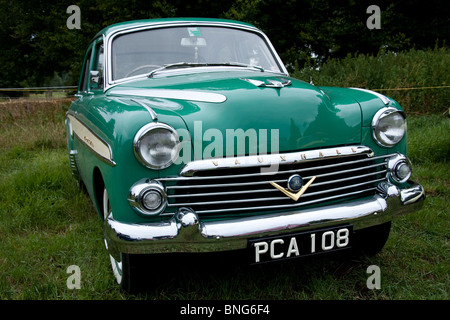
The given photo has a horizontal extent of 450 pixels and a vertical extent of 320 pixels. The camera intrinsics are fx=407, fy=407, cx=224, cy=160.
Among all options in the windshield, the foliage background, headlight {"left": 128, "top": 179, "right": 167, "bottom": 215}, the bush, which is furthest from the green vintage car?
the foliage background

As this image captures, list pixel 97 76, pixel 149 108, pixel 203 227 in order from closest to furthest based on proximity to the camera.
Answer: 1. pixel 203 227
2. pixel 149 108
3. pixel 97 76

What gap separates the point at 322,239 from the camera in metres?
1.94

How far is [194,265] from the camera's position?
2.44m

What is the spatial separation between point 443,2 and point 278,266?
16.1 meters

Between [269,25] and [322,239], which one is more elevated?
[269,25]

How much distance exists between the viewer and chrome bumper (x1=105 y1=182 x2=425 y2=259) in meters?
1.75

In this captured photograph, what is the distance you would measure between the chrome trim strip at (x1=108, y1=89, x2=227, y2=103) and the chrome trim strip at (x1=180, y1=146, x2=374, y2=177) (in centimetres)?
39

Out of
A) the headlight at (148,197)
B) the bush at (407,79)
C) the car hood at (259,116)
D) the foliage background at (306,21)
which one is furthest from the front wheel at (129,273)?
the foliage background at (306,21)

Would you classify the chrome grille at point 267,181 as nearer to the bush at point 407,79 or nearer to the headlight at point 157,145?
the headlight at point 157,145

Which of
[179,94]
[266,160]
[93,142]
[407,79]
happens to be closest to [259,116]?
[266,160]

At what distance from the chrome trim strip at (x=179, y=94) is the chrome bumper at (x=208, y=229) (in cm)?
63

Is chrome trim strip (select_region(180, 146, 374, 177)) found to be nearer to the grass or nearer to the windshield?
the grass
